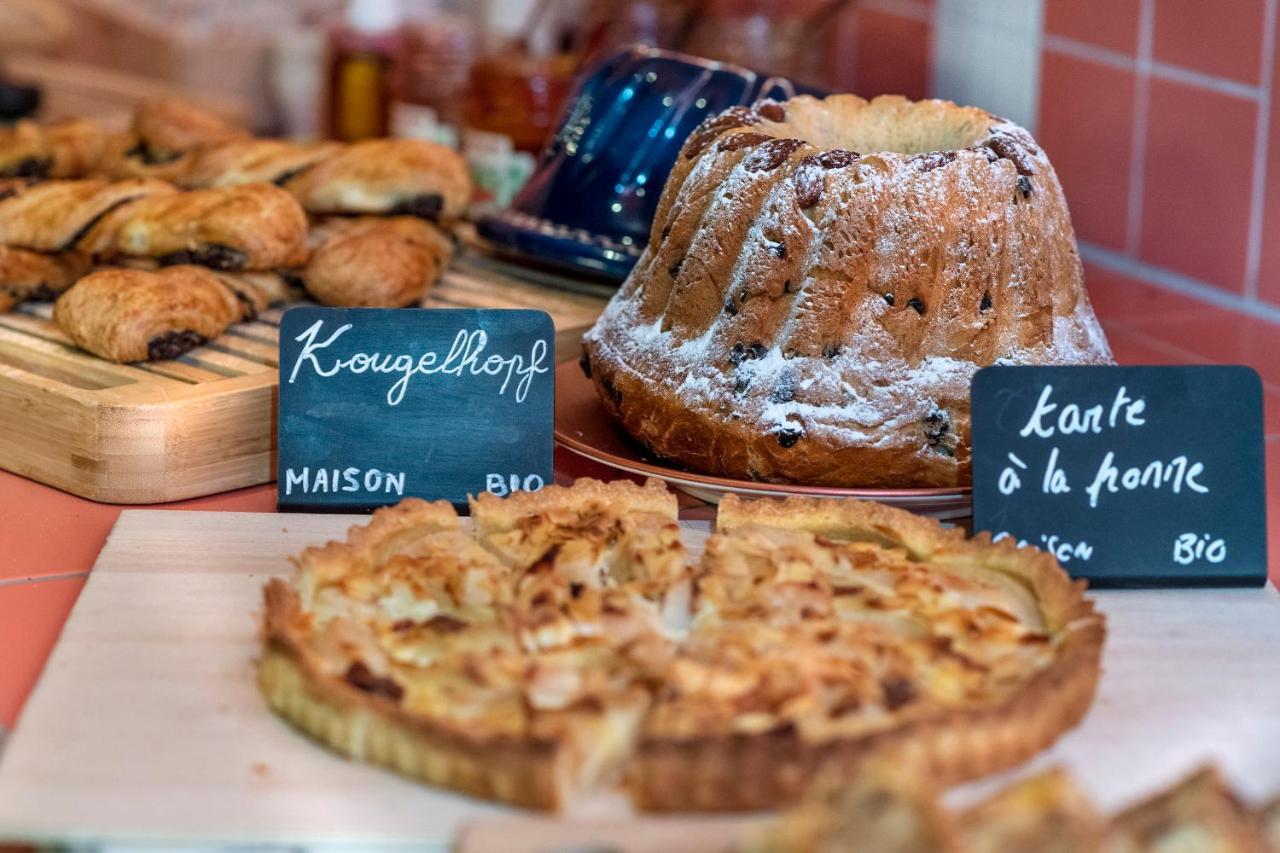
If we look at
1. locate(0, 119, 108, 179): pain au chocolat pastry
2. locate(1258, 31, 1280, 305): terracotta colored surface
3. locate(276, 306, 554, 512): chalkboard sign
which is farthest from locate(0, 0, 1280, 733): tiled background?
locate(0, 119, 108, 179): pain au chocolat pastry

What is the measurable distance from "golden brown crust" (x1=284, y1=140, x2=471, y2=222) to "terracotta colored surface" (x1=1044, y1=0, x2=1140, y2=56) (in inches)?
39.1

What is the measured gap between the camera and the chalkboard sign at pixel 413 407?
145 cm

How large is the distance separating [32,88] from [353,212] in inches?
56.0

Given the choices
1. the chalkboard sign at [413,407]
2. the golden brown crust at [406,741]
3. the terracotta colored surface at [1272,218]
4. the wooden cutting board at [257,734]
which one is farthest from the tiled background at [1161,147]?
the golden brown crust at [406,741]

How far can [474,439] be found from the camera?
57.7 inches

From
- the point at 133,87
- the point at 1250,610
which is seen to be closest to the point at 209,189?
the point at 1250,610

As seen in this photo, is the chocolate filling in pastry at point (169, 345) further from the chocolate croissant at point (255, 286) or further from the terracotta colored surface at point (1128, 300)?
the terracotta colored surface at point (1128, 300)

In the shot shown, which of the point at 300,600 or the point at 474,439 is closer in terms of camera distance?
the point at 300,600

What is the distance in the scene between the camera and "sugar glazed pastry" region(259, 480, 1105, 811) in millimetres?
946

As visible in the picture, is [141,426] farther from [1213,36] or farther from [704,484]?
[1213,36]

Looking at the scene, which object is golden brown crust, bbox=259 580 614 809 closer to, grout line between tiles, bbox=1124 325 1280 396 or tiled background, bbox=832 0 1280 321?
grout line between tiles, bbox=1124 325 1280 396

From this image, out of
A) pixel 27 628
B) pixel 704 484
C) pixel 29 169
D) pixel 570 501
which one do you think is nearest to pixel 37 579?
pixel 27 628

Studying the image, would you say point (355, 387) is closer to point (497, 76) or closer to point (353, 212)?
point (353, 212)

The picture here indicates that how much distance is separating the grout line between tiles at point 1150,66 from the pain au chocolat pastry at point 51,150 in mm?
1488
